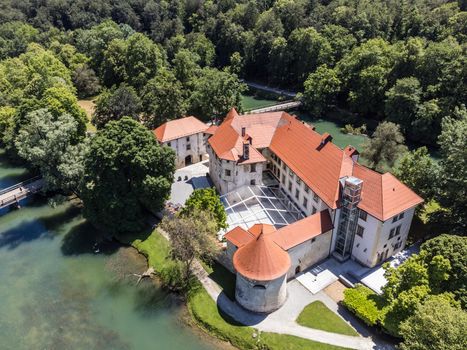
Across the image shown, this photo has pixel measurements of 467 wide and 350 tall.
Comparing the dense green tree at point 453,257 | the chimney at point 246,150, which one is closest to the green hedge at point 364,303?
the dense green tree at point 453,257

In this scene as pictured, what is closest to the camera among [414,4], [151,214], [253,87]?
[151,214]

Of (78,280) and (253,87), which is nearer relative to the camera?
(78,280)

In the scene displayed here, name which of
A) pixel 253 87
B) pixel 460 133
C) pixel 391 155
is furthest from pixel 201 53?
pixel 460 133

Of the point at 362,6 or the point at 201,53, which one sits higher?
the point at 362,6

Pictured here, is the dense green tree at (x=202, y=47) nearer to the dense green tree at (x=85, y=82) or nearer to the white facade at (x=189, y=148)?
the dense green tree at (x=85, y=82)

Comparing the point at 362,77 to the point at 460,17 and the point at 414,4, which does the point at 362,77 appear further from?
the point at 414,4
